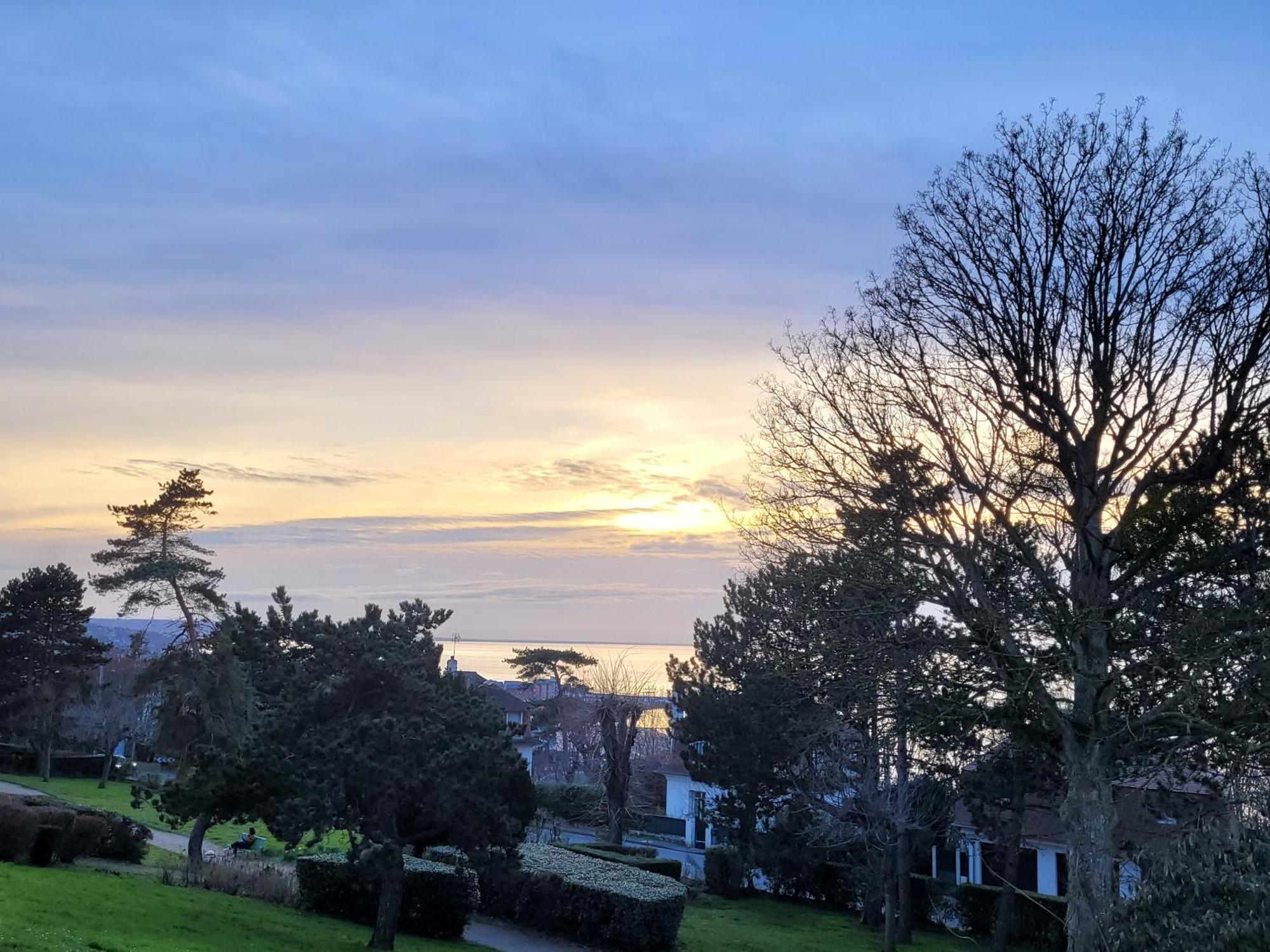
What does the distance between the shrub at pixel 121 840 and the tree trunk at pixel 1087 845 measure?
21.4m

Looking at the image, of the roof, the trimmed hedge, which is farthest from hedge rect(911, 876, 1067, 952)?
the trimmed hedge

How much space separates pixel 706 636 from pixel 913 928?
11.3 metres

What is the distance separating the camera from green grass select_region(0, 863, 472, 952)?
45.6 feet

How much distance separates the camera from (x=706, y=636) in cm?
3600

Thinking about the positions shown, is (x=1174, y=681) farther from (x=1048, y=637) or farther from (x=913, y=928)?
(x=913, y=928)

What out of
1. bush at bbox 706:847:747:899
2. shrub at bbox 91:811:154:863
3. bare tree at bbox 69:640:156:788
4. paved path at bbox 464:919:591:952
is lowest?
paved path at bbox 464:919:591:952

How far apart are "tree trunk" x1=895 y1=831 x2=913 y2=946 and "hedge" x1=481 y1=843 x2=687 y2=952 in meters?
6.81

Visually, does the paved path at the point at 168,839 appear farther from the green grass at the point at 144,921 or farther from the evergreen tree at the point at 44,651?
the green grass at the point at 144,921

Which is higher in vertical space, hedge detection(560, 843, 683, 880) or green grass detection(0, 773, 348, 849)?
hedge detection(560, 843, 683, 880)

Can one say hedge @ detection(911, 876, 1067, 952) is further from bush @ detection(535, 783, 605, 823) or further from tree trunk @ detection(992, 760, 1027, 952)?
bush @ detection(535, 783, 605, 823)

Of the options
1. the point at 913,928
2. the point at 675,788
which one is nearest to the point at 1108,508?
the point at 913,928

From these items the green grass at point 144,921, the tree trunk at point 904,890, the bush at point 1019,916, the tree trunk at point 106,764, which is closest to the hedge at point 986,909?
the bush at point 1019,916

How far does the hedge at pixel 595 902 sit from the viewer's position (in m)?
22.2

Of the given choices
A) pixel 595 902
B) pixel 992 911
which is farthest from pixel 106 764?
pixel 992 911
